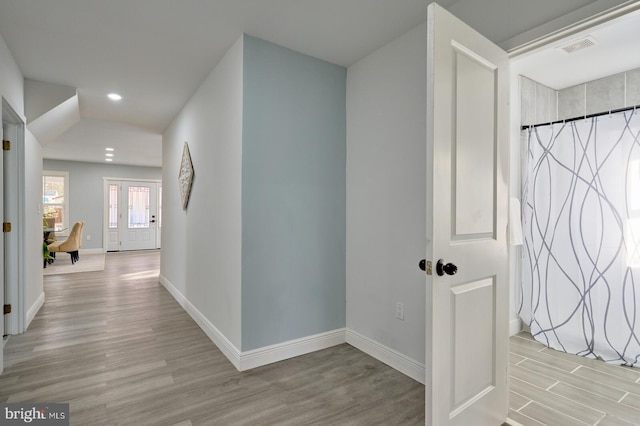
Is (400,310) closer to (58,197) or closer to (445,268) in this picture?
(445,268)

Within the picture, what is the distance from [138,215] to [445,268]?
33.3 ft

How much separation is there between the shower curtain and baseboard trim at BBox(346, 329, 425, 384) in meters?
1.49

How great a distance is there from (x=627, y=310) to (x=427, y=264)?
2306 millimetres

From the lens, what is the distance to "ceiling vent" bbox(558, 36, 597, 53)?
2436 mm

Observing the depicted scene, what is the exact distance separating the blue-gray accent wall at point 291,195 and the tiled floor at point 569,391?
1.43 meters

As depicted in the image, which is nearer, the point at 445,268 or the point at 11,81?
the point at 445,268

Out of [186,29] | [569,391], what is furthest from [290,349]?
[186,29]

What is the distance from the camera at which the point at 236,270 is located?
99.8 inches

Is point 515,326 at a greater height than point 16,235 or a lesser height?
lesser

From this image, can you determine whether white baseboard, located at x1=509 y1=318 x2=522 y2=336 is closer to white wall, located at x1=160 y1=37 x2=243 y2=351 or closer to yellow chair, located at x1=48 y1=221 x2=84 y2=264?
white wall, located at x1=160 y1=37 x2=243 y2=351

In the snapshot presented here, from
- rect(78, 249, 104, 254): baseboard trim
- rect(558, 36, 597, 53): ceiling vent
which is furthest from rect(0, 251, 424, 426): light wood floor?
rect(78, 249, 104, 254): baseboard trim

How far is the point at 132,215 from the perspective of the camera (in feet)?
31.6

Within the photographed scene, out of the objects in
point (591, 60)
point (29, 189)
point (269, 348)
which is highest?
point (591, 60)

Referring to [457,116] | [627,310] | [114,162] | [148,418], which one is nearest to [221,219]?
[148,418]
